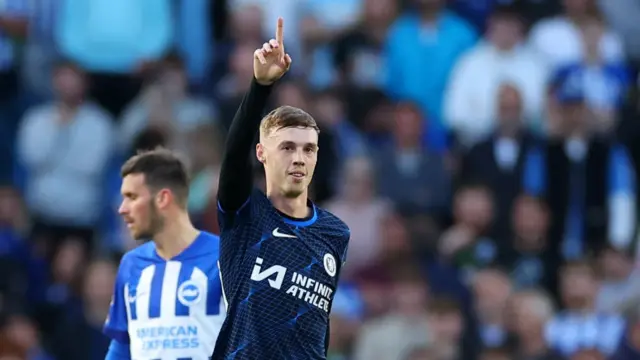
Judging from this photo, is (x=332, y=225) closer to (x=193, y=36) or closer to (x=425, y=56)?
(x=425, y=56)

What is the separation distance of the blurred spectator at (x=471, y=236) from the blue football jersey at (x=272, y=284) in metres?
6.38

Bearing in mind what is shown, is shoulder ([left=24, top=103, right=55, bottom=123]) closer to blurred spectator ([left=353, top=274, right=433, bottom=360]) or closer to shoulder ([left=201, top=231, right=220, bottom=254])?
blurred spectator ([left=353, top=274, right=433, bottom=360])

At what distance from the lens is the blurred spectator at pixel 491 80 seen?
14.1 m

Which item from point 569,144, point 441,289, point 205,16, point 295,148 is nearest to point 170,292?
point 295,148

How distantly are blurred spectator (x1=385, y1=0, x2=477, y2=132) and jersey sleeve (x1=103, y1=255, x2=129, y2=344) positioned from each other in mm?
6902

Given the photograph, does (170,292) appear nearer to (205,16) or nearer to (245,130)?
(245,130)

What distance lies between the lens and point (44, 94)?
14.5 meters

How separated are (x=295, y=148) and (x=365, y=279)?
6658mm

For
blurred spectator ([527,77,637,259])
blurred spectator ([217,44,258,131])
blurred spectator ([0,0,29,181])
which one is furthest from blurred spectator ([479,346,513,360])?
blurred spectator ([0,0,29,181])

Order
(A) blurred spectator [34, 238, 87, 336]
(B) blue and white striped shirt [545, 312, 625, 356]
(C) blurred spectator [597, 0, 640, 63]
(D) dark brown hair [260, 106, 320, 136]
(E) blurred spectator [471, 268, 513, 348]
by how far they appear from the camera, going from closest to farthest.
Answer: (D) dark brown hair [260, 106, 320, 136] → (E) blurred spectator [471, 268, 513, 348] → (B) blue and white striped shirt [545, 312, 625, 356] → (A) blurred spectator [34, 238, 87, 336] → (C) blurred spectator [597, 0, 640, 63]

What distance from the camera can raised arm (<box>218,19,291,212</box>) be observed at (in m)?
6.46

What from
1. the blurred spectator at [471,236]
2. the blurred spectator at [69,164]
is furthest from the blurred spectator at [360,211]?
the blurred spectator at [69,164]

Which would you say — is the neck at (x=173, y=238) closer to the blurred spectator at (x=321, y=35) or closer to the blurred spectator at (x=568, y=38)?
the blurred spectator at (x=321, y=35)

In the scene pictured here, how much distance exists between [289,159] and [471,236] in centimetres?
678
